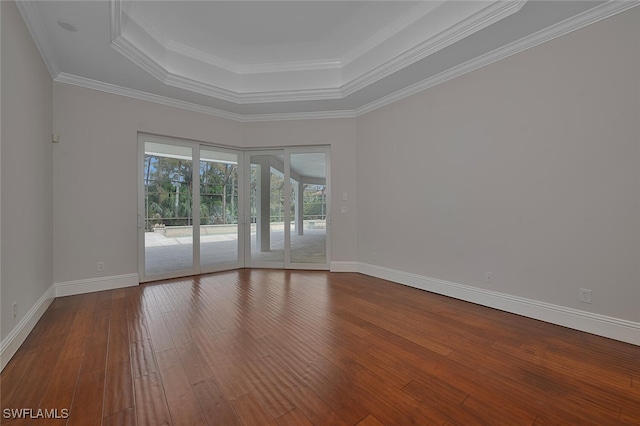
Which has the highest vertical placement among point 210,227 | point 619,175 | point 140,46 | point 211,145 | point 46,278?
point 140,46

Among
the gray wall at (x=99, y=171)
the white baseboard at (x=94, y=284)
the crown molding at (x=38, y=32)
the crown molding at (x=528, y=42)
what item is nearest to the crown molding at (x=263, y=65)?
the gray wall at (x=99, y=171)

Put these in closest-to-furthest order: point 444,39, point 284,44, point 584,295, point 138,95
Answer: point 584,295
point 444,39
point 284,44
point 138,95

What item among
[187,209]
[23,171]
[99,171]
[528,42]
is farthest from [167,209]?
[528,42]

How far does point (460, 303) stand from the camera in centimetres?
346

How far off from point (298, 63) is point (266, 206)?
2693mm

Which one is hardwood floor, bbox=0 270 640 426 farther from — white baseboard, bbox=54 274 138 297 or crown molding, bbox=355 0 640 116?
crown molding, bbox=355 0 640 116

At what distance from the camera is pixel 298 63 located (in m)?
4.51

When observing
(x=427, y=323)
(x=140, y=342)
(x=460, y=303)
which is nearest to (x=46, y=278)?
(x=140, y=342)

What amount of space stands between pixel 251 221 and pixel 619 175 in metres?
5.17

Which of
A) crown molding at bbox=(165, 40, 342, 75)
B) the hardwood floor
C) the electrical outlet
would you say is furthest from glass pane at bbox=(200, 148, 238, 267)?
the electrical outlet

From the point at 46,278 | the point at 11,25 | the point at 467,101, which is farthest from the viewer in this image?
the point at 467,101

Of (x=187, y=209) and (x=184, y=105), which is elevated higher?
(x=184, y=105)

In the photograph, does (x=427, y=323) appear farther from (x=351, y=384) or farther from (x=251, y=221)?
(x=251, y=221)

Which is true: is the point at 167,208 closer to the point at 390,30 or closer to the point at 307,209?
the point at 307,209
